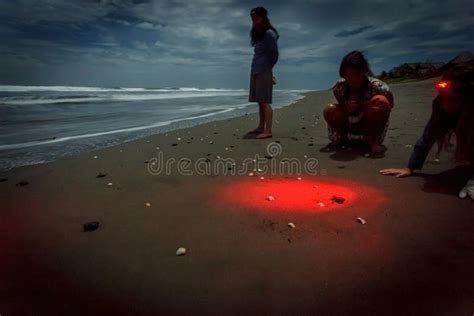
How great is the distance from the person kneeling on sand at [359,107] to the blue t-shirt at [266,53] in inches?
80.9

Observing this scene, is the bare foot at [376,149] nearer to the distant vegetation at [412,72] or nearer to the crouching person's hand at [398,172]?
the crouching person's hand at [398,172]

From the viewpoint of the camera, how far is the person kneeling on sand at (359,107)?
14.9ft

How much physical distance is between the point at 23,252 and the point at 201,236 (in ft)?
4.19

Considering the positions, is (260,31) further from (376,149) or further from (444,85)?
(444,85)

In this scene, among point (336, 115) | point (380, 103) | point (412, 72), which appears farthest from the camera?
point (412, 72)

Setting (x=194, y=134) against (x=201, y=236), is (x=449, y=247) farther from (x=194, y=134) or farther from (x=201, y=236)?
(x=194, y=134)

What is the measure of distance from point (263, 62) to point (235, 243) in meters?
5.31

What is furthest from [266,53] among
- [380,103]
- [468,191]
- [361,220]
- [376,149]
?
[361,220]

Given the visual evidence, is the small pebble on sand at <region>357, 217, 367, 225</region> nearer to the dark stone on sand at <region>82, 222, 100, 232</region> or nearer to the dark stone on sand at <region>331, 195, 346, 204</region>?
the dark stone on sand at <region>331, 195, 346, 204</region>

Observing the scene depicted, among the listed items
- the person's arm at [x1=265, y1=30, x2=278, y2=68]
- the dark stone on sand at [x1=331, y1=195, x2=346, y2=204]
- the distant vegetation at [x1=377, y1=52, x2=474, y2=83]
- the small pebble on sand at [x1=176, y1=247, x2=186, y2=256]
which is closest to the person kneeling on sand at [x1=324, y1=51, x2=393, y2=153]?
the person's arm at [x1=265, y1=30, x2=278, y2=68]

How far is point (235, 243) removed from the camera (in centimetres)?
228

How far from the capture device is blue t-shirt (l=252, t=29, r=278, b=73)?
652 cm

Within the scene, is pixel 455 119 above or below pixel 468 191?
above

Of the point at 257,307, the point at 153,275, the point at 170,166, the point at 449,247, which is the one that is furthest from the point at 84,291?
the point at 170,166
